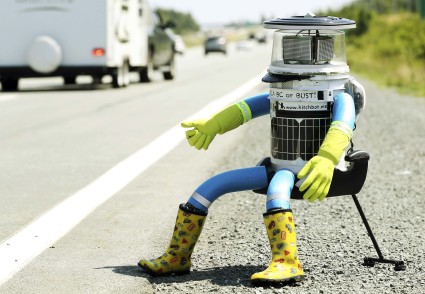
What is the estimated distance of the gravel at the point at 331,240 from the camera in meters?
4.94

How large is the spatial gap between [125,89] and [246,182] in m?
18.4

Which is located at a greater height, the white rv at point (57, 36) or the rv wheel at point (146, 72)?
the white rv at point (57, 36)

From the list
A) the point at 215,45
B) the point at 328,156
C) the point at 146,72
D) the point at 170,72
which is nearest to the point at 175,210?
the point at 328,156

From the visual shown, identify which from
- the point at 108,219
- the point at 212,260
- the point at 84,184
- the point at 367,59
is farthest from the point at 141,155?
the point at 367,59

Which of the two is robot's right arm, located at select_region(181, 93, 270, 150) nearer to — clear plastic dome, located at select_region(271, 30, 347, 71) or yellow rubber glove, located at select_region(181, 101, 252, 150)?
yellow rubber glove, located at select_region(181, 101, 252, 150)

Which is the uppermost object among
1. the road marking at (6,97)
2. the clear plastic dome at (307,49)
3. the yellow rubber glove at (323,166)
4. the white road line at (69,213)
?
the clear plastic dome at (307,49)

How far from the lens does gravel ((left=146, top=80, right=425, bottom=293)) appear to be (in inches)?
195

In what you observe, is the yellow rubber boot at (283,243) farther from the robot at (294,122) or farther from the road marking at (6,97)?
the road marking at (6,97)

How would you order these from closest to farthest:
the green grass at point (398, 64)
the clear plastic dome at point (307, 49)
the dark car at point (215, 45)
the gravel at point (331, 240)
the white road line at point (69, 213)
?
the gravel at point (331, 240) → the clear plastic dome at point (307, 49) → the white road line at point (69, 213) → the green grass at point (398, 64) → the dark car at point (215, 45)

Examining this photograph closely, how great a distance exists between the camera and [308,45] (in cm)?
517

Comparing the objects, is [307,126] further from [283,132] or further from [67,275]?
[67,275]

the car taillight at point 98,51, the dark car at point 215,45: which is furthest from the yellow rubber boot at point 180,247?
the dark car at point 215,45

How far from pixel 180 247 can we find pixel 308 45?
4.13 feet

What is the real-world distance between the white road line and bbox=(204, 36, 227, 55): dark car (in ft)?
200
